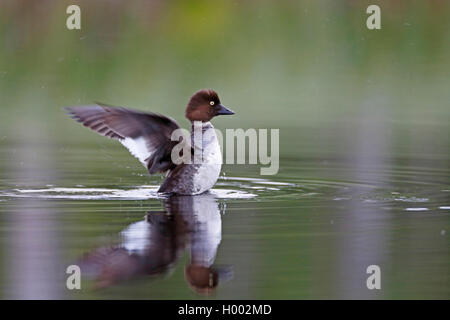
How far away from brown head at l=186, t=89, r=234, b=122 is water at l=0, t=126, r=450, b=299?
697 millimetres

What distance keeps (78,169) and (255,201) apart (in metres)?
2.97

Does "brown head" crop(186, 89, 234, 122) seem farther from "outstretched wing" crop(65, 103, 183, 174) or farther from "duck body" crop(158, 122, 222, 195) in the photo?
"outstretched wing" crop(65, 103, 183, 174)

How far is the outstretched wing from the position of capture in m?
10.3

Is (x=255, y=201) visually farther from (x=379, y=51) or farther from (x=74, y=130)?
(x=379, y=51)

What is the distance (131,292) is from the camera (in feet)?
22.4

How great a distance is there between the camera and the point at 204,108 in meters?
11.0

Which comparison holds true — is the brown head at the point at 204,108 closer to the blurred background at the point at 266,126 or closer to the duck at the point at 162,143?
the duck at the point at 162,143

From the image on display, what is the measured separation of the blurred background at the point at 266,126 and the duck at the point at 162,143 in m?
Answer: 0.57

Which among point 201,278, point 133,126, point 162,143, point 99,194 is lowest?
point 201,278

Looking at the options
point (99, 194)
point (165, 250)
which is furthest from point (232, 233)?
point (99, 194)

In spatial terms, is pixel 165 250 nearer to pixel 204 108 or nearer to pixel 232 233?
pixel 232 233

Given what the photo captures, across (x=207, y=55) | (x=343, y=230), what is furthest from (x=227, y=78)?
(x=343, y=230)

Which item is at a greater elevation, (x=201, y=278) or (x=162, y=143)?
(x=162, y=143)

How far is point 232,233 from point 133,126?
Answer: 2.23 metres
